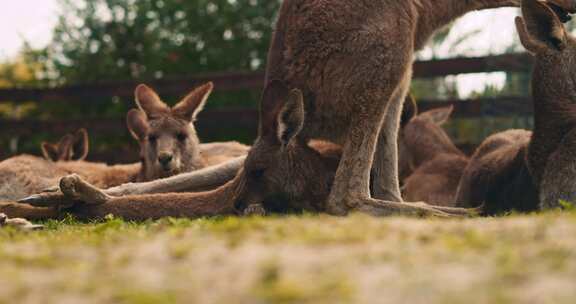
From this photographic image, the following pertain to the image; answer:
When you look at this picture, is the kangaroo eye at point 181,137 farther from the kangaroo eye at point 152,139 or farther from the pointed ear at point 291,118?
the pointed ear at point 291,118

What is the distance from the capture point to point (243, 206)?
5234 mm

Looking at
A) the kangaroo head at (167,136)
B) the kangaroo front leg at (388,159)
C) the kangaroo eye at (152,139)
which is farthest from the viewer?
the kangaroo eye at (152,139)

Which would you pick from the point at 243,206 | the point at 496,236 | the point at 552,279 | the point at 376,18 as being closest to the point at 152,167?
the point at 243,206

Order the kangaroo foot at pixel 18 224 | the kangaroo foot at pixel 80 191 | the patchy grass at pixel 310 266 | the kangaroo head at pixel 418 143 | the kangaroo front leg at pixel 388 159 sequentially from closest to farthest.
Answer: the patchy grass at pixel 310 266 < the kangaroo foot at pixel 18 224 < the kangaroo foot at pixel 80 191 < the kangaroo front leg at pixel 388 159 < the kangaroo head at pixel 418 143

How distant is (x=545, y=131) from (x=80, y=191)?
10.5 feet

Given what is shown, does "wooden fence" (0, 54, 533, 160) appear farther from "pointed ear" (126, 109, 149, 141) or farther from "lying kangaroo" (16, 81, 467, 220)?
"lying kangaroo" (16, 81, 467, 220)

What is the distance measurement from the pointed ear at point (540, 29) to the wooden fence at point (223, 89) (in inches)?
169

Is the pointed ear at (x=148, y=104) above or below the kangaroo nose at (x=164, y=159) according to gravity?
above

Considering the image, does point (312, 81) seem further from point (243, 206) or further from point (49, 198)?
point (49, 198)

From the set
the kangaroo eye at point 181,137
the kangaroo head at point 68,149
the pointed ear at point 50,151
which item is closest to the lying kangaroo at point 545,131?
the kangaroo eye at point 181,137

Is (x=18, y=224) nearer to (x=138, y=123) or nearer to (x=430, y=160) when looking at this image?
(x=138, y=123)

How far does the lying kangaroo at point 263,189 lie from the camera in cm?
526

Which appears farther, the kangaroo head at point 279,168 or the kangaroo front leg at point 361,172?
the kangaroo head at point 279,168

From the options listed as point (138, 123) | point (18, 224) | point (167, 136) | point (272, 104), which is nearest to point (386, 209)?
point (272, 104)
